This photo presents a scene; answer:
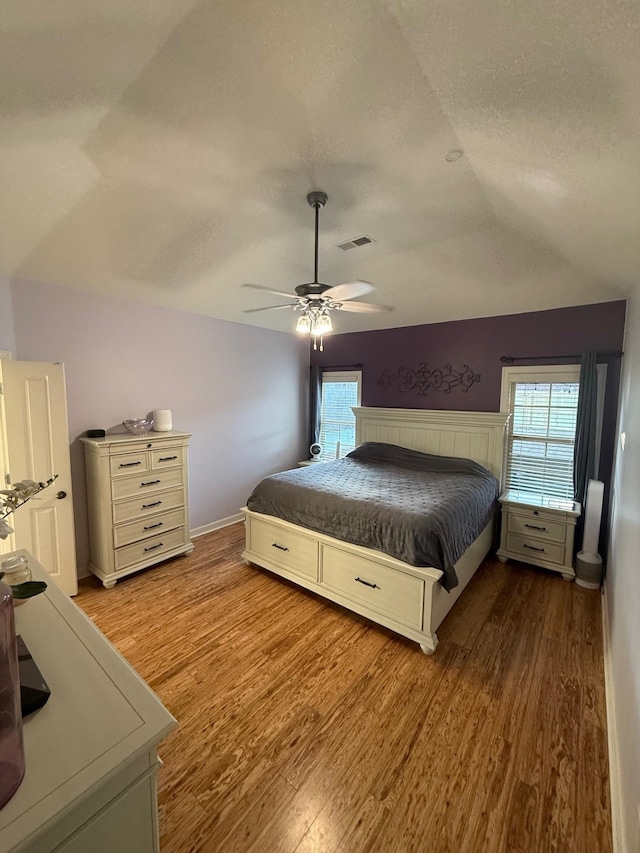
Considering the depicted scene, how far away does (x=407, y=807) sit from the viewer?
4.75 ft

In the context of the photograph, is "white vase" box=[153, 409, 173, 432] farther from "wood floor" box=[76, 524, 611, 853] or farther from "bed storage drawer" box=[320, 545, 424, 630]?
"bed storage drawer" box=[320, 545, 424, 630]

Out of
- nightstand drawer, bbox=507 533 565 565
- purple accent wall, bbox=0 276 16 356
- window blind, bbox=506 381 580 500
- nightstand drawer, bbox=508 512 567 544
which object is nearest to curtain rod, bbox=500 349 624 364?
window blind, bbox=506 381 580 500

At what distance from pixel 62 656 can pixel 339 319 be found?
13.9ft

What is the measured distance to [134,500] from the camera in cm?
312

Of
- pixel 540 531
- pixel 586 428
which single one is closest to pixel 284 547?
pixel 540 531

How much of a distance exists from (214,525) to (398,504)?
8.27ft

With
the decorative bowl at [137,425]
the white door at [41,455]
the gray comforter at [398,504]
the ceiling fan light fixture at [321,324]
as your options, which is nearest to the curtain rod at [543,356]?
the gray comforter at [398,504]

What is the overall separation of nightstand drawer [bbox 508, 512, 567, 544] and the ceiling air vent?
2.79m

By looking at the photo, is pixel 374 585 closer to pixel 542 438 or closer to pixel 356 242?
pixel 542 438

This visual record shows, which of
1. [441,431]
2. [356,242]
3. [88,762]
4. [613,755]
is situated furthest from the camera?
[441,431]

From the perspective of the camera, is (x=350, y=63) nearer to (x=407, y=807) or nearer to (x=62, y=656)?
(x=62, y=656)

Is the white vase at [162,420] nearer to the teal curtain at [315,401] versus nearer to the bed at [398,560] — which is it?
the bed at [398,560]

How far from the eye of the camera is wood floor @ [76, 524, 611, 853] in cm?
139

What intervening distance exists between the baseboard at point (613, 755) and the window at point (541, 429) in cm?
147
